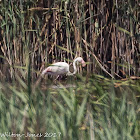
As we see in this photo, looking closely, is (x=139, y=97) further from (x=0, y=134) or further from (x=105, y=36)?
(x=105, y=36)

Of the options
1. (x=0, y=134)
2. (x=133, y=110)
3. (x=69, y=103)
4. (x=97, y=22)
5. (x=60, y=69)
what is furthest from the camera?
(x=60, y=69)

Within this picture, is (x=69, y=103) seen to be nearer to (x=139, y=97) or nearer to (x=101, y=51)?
(x=139, y=97)

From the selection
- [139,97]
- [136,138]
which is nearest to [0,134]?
[136,138]

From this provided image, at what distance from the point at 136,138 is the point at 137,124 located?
130 millimetres

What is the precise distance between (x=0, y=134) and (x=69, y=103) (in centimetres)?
38

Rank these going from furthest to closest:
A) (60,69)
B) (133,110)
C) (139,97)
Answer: (60,69), (139,97), (133,110)

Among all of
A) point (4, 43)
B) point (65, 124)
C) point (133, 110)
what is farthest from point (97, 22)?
point (65, 124)

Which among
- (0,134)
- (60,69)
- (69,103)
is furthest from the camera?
(60,69)

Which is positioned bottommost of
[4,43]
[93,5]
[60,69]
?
[60,69]

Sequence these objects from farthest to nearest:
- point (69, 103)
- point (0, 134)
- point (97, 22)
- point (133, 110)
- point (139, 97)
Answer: point (97, 22) < point (139, 97) < point (133, 110) < point (69, 103) < point (0, 134)

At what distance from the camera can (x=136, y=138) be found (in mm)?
1765

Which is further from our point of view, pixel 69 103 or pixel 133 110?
pixel 133 110

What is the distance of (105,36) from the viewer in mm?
4469

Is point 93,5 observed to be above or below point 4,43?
above
